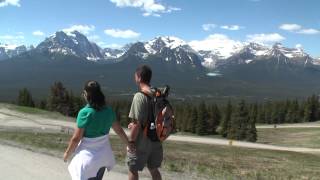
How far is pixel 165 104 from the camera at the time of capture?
9414 mm

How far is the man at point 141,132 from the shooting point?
363 inches

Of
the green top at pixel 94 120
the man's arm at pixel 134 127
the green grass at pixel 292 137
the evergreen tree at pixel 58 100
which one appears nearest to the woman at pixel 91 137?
the green top at pixel 94 120

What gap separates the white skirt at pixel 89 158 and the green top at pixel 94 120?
3.8 inches

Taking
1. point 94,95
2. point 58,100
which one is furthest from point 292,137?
point 94,95

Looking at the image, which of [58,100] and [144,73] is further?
[58,100]

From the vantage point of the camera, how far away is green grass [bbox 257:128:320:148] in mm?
76250

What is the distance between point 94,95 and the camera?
8.44 metres

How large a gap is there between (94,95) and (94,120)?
1.23ft

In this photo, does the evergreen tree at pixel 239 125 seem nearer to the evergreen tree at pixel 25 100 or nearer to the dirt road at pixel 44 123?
the dirt road at pixel 44 123

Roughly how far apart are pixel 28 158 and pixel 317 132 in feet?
247

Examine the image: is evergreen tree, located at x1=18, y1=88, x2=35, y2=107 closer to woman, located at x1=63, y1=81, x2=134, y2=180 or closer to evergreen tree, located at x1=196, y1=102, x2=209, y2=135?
evergreen tree, located at x1=196, y1=102, x2=209, y2=135

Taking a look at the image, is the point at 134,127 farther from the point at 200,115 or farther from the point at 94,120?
the point at 200,115

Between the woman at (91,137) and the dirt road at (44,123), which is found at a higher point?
the woman at (91,137)

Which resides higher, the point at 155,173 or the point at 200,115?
the point at 155,173
